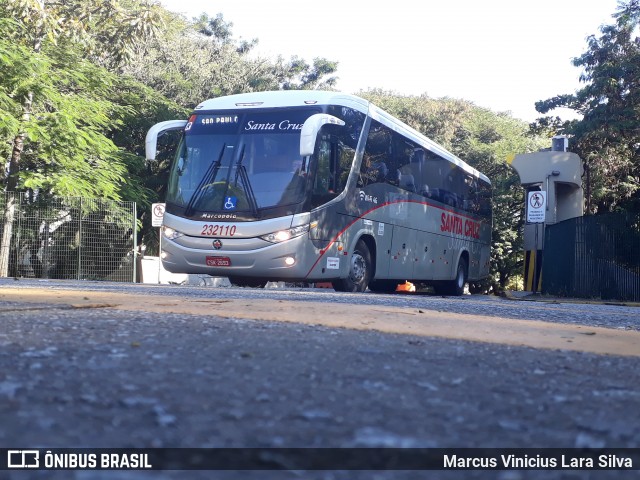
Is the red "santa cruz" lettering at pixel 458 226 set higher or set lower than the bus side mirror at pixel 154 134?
lower

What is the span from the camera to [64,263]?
2325 cm

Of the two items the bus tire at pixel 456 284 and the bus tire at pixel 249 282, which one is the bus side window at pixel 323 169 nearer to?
the bus tire at pixel 249 282

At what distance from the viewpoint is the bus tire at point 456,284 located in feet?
69.2

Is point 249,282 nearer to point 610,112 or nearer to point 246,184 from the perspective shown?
point 246,184

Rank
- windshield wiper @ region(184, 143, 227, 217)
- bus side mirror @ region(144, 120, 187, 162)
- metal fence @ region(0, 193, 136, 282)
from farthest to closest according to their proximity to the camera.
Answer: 1. metal fence @ region(0, 193, 136, 282)
2. bus side mirror @ region(144, 120, 187, 162)
3. windshield wiper @ region(184, 143, 227, 217)

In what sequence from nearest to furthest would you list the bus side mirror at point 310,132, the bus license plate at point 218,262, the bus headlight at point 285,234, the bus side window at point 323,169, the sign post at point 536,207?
1. the bus side mirror at point 310,132
2. the bus headlight at point 285,234
3. the bus side window at point 323,169
4. the bus license plate at point 218,262
5. the sign post at point 536,207

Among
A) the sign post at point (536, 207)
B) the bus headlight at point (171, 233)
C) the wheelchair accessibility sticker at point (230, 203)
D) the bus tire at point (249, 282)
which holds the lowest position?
the bus tire at point (249, 282)

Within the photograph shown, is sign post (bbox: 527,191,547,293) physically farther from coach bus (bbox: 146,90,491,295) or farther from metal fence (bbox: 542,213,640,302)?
coach bus (bbox: 146,90,491,295)

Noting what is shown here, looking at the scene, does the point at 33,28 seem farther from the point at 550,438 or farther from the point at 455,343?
the point at 550,438

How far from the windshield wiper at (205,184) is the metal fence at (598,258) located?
27.6 ft

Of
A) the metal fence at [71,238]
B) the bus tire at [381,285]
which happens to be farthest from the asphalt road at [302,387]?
the metal fence at [71,238]

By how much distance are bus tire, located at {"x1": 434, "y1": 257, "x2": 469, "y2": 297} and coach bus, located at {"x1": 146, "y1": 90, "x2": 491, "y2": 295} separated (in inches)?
225

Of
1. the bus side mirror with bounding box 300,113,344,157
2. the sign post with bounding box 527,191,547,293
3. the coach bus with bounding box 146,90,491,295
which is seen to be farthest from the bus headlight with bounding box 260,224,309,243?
the sign post with bounding box 527,191,547,293

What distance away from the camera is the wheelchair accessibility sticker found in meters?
13.2
